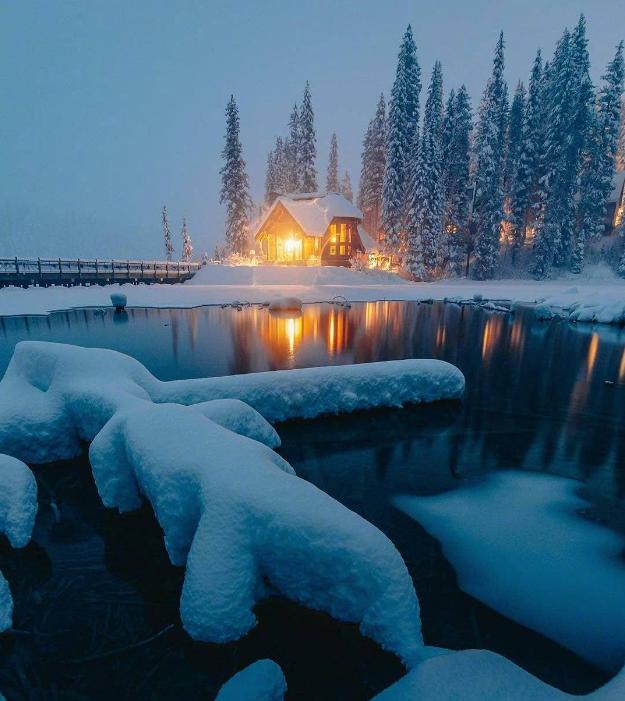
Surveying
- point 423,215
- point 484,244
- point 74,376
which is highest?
point 423,215

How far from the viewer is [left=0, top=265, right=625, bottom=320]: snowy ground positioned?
83.6ft

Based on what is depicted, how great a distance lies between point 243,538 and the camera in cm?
331

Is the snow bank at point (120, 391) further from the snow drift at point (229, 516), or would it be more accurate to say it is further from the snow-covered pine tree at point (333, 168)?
the snow-covered pine tree at point (333, 168)

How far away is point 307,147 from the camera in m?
47.5

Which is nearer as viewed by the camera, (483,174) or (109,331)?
(109,331)

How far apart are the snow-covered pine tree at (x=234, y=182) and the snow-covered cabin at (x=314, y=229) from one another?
252 cm

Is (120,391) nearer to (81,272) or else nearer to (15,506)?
(15,506)

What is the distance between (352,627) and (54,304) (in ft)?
89.0

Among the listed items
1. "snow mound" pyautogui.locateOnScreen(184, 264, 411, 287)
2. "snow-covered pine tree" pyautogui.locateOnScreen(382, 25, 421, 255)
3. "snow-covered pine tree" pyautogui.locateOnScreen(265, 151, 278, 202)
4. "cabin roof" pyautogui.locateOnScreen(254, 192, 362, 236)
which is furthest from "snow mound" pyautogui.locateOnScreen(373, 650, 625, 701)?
"snow-covered pine tree" pyautogui.locateOnScreen(265, 151, 278, 202)

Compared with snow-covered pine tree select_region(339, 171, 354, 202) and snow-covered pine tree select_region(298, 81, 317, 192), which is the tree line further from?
snow-covered pine tree select_region(339, 171, 354, 202)

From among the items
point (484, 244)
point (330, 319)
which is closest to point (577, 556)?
point (330, 319)

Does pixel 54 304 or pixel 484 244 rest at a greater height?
pixel 484 244

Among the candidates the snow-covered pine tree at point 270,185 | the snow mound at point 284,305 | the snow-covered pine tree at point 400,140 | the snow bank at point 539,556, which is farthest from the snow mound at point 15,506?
the snow-covered pine tree at point 270,185

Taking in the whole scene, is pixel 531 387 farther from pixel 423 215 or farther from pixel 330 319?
pixel 423 215
